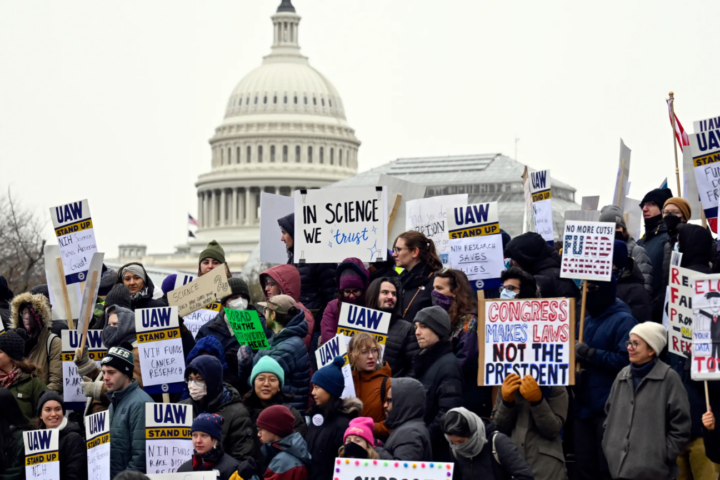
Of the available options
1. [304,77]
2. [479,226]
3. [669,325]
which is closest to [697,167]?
[479,226]

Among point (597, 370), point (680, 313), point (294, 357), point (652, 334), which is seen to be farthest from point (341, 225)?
point (652, 334)

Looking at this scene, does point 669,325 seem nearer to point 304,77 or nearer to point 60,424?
point 60,424

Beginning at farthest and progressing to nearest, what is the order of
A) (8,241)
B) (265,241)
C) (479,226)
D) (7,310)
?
1. (8,241)
2. (265,241)
3. (7,310)
4. (479,226)

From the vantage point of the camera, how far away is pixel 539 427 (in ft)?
35.6

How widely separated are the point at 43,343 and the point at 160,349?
57.5 inches

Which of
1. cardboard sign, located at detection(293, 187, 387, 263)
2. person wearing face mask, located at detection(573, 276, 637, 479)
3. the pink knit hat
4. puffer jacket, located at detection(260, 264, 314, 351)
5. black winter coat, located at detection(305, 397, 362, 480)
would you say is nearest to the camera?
the pink knit hat

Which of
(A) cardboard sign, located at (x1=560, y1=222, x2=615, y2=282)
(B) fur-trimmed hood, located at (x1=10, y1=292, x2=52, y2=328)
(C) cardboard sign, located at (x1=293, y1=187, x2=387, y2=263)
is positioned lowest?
(B) fur-trimmed hood, located at (x1=10, y1=292, x2=52, y2=328)

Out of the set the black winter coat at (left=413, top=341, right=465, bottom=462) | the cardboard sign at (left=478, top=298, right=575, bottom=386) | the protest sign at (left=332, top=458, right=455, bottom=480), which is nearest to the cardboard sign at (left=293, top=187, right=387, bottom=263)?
the black winter coat at (left=413, top=341, right=465, bottom=462)

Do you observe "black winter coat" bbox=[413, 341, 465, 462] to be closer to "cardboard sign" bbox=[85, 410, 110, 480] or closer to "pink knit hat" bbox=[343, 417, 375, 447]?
"pink knit hat" bbox=[343, 417, 375, 447]

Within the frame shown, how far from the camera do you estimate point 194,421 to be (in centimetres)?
1073

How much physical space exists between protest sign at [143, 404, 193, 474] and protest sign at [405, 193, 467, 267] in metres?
3.81

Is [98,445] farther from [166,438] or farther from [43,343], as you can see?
[43,343]

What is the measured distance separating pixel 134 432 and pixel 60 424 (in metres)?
0.61

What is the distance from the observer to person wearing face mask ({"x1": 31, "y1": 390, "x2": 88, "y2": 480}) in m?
11.7
